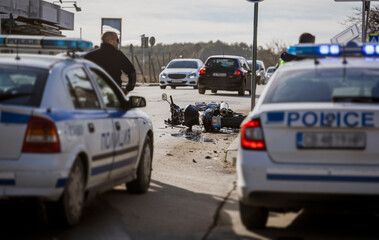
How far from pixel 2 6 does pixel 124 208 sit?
30798mm

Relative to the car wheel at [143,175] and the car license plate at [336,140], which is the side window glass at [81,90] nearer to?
the car wheel at [143,175]

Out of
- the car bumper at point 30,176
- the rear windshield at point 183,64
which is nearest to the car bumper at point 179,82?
the rear windshield at point 183,64

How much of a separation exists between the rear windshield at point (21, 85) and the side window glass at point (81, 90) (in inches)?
12.0

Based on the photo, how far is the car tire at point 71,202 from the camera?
6.22m

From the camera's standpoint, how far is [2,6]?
36.7 meters

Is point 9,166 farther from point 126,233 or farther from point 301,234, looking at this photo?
point 301,234

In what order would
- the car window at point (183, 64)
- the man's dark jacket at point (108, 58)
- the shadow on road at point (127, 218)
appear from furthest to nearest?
the car window at point (183, 64) < the man's dark jacket at point (108, 58) < the shadow on road at point (127, 218)

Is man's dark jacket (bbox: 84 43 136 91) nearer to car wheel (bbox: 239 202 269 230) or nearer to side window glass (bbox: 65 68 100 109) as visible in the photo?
side window glass (bbox: 65 68 100 109)

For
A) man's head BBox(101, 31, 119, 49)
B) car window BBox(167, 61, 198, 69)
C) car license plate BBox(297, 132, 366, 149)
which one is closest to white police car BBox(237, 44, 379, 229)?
car license plate BBox(297, 132, 366, 149)

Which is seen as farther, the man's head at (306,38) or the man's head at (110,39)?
the man's head at (306,38)

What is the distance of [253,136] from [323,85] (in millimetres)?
830

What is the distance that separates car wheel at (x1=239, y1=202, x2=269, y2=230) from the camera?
21.3 feet

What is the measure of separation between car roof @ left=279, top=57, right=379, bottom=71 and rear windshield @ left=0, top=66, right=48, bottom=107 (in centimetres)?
208

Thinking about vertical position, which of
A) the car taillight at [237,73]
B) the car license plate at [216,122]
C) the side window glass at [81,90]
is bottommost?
the car license plate at [216,122]
